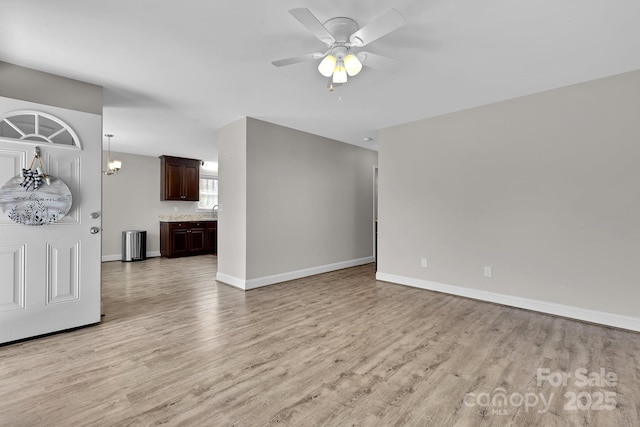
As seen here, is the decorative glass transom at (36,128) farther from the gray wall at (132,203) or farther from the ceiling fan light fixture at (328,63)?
the gray wall at (132,203)

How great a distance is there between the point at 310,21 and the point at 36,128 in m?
2.72

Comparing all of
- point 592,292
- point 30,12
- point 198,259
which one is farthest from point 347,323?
point 198,259

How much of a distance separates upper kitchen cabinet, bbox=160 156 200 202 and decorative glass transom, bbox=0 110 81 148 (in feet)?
14.9

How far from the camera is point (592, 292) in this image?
10.2 feet

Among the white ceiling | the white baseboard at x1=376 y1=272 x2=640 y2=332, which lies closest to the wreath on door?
the white ceiling

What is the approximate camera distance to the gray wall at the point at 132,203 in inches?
265

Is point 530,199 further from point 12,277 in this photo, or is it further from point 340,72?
point 12,277

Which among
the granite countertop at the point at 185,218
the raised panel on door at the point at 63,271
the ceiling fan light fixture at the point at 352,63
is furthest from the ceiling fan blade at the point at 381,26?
the granite countertop at the point at 185,218

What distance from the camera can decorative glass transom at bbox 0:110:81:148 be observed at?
2.60m

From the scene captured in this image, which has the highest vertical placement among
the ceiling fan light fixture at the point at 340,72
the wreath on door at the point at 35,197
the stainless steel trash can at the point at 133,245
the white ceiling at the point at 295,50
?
the white ceiling at the point at 295,50

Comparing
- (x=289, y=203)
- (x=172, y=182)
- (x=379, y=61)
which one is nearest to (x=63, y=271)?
(x=289, y=203)

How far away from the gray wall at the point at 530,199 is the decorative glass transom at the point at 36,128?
410 centimetres

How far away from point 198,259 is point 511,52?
22.3 ft

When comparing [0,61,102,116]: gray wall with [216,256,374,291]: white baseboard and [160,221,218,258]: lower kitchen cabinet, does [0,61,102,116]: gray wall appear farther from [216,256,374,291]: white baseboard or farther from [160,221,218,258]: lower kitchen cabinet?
[160,221,218,258]: lower kitchen cabinet
